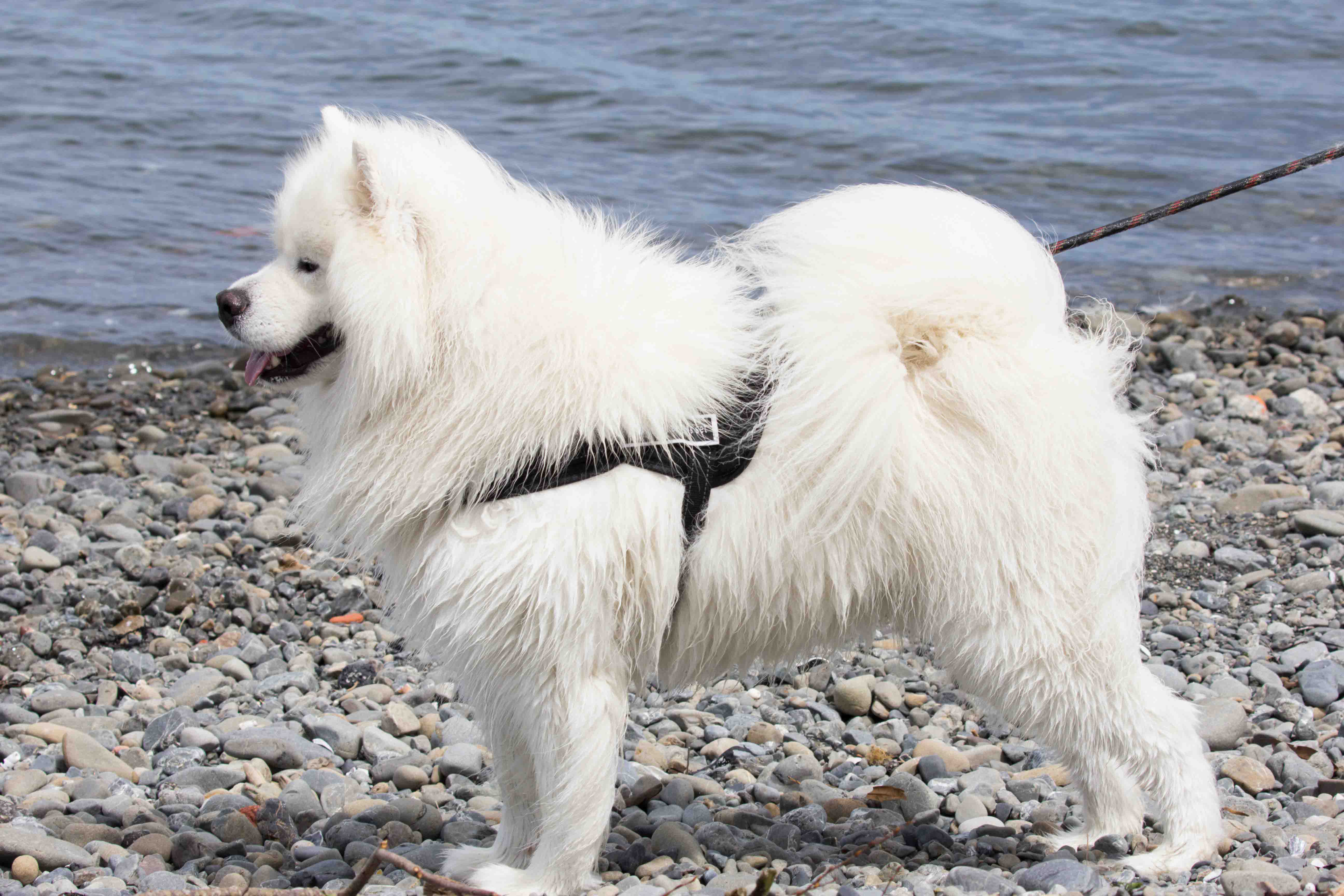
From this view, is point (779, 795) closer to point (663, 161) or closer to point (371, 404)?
point (371, 404)

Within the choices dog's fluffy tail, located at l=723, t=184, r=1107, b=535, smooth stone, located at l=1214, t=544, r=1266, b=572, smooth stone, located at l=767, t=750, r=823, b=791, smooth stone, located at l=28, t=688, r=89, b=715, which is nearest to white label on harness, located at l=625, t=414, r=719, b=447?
dog's fluffy tail, located at l=723, t=184, r=1107, b=535

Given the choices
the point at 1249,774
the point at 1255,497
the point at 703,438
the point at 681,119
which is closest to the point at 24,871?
the point at 703,438

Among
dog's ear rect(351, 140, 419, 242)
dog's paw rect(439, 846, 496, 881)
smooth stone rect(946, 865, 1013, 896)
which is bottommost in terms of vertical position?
dog's paw rect(439, 846, 496, 881)

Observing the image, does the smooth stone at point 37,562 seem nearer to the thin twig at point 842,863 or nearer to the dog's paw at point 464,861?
the dog's paw at point 464,861

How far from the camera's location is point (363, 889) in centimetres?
294

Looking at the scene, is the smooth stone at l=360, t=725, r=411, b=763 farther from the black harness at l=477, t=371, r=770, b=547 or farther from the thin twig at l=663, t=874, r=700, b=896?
the black harness at l=477, t=371, r=770, b=547

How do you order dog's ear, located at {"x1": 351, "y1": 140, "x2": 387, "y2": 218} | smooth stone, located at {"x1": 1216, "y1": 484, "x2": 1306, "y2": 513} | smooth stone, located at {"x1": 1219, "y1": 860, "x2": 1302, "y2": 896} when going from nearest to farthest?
dog's ear, located at {"x1": 351, "y1": 140, "x2": 387, "y2": 218}, smooth stone, located at {"x1": 1219, "y1": 860, "x2": 1302, "y2": 896}, smooth stone, located at {"x1": 1216, "y1": 484, "x2": 1306, "y2": 513}

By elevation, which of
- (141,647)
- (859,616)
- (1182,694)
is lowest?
(141,647)

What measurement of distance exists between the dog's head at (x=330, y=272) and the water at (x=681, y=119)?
229 inches

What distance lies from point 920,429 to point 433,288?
1.13m

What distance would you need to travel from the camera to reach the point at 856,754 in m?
3.96

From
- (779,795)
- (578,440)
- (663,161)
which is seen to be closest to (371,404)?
(578,440)

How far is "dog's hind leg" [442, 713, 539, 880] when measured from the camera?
3148 millimetres

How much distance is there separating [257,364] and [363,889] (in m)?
1.25
